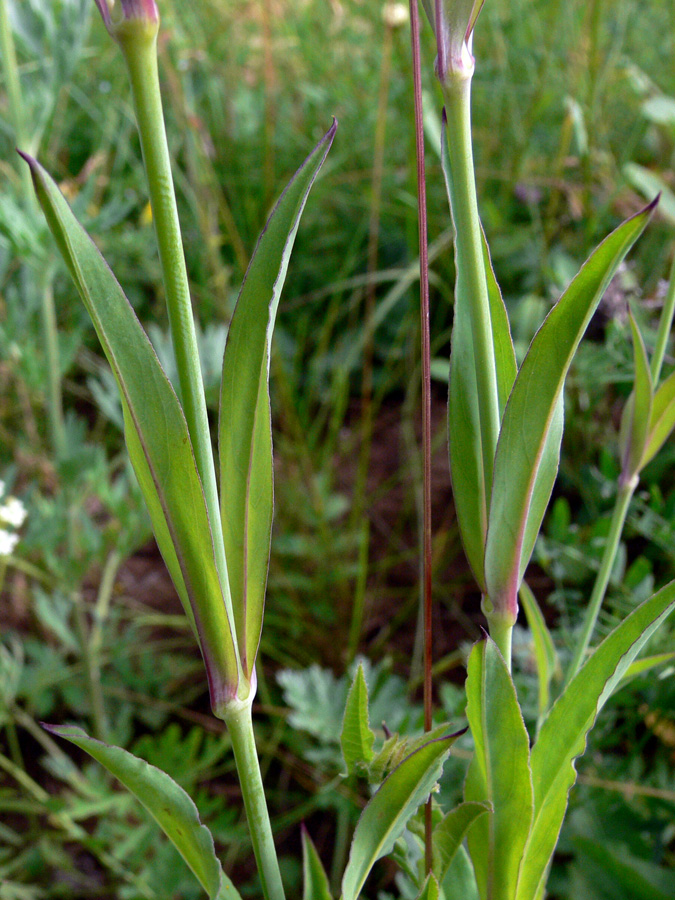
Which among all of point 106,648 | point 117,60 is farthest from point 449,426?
point 117,60

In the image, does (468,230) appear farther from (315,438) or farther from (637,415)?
(315,438)

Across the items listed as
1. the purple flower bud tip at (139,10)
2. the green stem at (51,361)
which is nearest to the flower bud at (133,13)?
the purple flower bud tip at (139,10)

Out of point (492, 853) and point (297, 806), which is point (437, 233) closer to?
point (297, 806)

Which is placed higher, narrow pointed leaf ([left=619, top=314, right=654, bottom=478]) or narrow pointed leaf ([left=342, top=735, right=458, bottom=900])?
narrow pointed leaf ([left=619, top=314, right=654, bottom=478])

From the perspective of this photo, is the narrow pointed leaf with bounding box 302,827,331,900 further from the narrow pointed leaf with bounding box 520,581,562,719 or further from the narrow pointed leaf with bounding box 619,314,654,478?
the narrow pointed leaf with bounding box 619,314,654,478

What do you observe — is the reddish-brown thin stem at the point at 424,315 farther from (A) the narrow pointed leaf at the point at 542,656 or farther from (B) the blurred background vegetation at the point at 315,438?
(B) the blurred background vegetation at the point at 315,438

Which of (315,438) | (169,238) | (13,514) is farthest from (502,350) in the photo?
(315,438)

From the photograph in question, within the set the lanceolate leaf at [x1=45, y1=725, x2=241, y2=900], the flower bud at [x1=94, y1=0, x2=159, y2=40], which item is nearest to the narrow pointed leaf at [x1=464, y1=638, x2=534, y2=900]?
the lanceolate leaf at [x1=45, y1=725, x2=241, y2=900]
